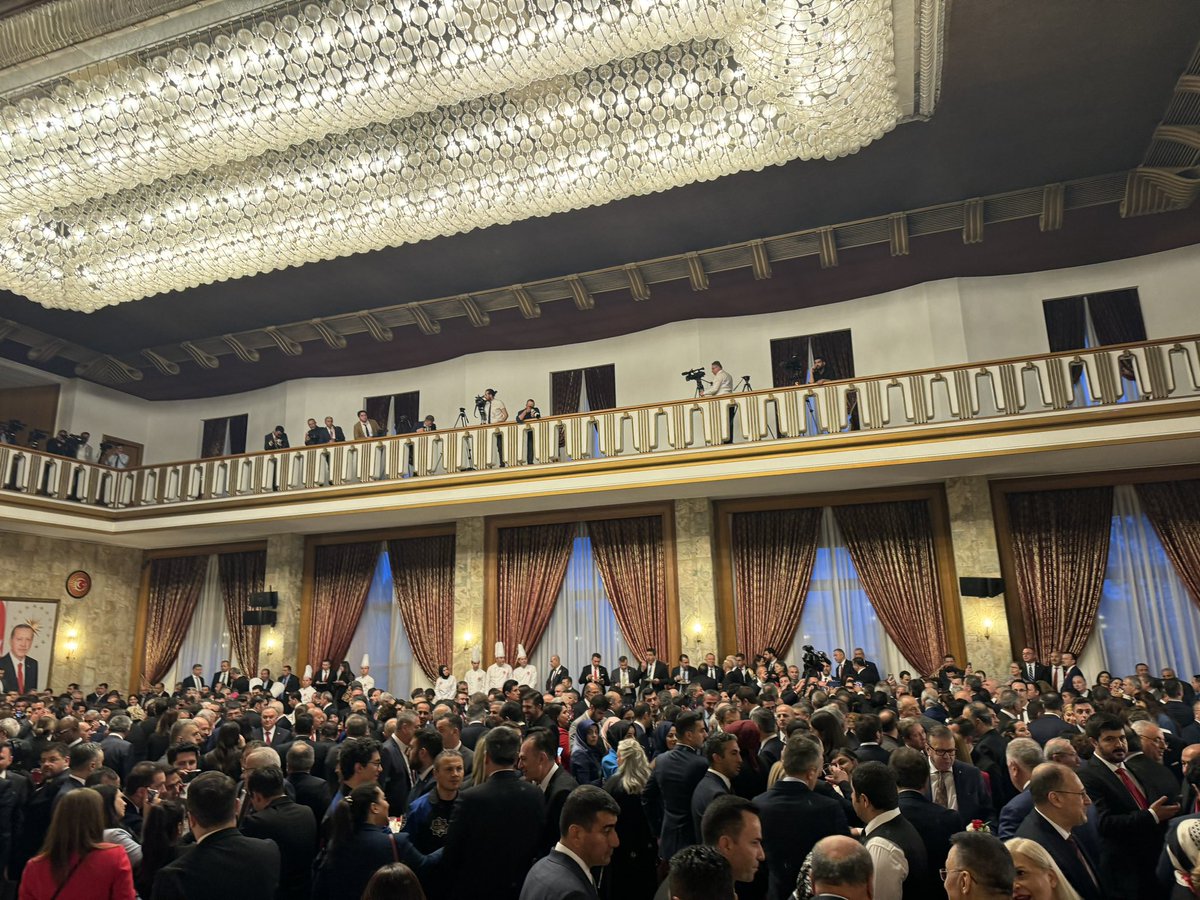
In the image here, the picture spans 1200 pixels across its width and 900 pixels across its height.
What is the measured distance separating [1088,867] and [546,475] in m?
10.6

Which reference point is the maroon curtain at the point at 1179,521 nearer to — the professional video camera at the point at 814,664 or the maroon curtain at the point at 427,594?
the professional video camera at the point at 814,664

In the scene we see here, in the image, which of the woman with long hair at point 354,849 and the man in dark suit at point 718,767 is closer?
the woman with long hair at point 354,849

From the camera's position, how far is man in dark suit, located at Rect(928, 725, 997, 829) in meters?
4.54

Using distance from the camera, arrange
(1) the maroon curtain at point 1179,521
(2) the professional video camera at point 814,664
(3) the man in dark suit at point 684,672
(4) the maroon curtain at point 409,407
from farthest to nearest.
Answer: (4) the maroon curtain at point 409,407
(3) the man in dark suit at point 684,672
(1) the maroon curtain at point 1179,521
(2) the professional video camera at point 814,664

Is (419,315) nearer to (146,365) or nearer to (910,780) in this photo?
(146,365)

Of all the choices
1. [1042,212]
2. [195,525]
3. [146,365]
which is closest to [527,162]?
[1042,212]

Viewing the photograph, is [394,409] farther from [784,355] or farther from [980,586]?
[980,586]

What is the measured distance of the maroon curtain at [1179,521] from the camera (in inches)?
462

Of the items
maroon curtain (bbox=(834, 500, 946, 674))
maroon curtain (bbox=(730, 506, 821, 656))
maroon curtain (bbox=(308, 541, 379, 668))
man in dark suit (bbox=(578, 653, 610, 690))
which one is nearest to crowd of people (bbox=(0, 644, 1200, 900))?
maroon curtain (bbox=(834, 500, 946, 674))

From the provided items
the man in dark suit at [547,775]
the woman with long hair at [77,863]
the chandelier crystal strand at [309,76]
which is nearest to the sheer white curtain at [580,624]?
the chandelier crystal strand at [309,76]

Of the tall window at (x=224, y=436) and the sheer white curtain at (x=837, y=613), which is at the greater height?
the tall window at (x=224, y=436)

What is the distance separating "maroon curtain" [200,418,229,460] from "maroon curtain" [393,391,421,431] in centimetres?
440

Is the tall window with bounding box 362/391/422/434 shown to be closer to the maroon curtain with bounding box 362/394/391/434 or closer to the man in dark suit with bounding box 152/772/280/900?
the maroon curtain with bounding box 362/394/391/434

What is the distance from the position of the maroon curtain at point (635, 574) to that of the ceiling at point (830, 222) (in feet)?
12.8
